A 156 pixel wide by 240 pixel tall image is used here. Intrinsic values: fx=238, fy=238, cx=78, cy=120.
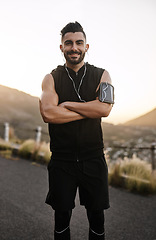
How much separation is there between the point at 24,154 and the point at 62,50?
6.84 metres

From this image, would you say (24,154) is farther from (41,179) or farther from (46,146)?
(41,179)

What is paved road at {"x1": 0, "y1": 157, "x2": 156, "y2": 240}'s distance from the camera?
3312 millimetres

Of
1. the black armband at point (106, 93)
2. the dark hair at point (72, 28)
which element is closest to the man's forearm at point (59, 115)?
the black armband at point (106, 93)

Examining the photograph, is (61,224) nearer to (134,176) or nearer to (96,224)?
(96,224)

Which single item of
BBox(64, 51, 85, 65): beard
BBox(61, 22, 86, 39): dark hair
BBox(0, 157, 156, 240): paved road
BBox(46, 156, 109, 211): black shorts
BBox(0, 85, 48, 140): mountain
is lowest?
BBox(0, 157, 156, 240): paved road

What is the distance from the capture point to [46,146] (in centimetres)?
869

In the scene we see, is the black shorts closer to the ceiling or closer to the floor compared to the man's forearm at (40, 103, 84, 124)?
closer to the floor

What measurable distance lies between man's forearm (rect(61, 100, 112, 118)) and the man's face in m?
0.39

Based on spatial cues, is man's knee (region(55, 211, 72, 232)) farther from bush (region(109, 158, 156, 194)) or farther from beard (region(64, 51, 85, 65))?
bush (region(109, 158, 156, 194))

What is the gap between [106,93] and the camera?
216cm

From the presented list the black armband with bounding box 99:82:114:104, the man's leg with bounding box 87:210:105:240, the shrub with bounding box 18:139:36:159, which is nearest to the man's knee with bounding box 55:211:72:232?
the man's leg with bounding box 87:210:105:240

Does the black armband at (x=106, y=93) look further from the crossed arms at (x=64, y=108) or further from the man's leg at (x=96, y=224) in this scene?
the man's leg at (x=96, y=224)

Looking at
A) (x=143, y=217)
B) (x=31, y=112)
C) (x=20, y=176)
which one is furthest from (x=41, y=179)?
(x=31, y=112)

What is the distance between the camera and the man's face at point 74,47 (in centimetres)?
213
